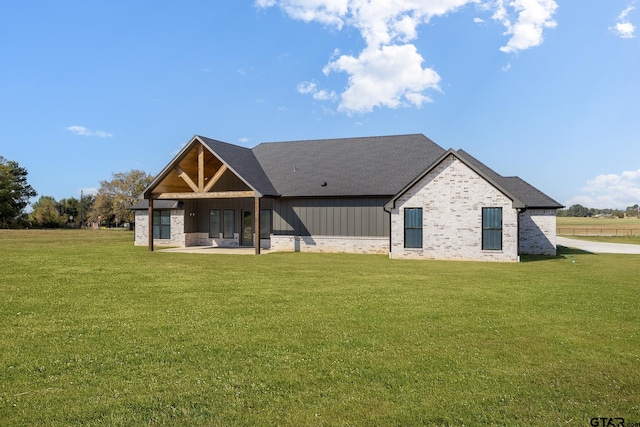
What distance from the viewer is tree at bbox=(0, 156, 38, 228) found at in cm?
7769

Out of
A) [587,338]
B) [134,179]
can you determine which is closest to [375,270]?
[587,338]

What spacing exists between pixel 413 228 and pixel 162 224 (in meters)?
19.2

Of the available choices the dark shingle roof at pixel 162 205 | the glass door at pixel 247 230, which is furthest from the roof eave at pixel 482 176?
the dark shingle roof at pixel 162 205

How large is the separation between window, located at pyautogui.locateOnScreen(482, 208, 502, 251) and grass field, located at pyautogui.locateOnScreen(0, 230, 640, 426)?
847 cm

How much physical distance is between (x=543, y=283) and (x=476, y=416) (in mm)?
11391

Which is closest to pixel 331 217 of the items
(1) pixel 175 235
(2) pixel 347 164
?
(2) pixel 347 164

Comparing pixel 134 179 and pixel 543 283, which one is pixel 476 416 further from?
pixel 134 179

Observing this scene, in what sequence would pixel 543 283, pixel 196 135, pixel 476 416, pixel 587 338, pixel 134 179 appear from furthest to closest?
pixel 134 179 → pixel 196 135 → pixel 543 283 → pixel 587 338 → pixel 476 416

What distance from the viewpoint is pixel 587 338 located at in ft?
26.9

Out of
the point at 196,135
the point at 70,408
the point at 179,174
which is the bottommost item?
the point at 70,408

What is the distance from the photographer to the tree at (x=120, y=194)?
80625 mm

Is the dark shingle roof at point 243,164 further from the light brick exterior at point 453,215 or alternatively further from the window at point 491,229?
the window at point 491,229

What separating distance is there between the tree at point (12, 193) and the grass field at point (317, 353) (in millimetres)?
77256

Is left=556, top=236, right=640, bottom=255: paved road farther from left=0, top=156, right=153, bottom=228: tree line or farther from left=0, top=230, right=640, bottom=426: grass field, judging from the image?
left=0, top=156, right=153, bottom=228: tree line
